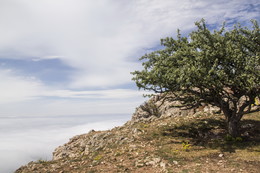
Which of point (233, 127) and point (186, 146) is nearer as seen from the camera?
point (186, 146)

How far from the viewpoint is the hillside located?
14509 millimetres

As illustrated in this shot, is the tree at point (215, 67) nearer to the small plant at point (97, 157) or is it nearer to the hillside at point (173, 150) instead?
the hillside at point (173, 150)

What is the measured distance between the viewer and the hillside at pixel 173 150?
571 inches

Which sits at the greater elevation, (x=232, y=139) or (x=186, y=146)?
(x=186, y=146)

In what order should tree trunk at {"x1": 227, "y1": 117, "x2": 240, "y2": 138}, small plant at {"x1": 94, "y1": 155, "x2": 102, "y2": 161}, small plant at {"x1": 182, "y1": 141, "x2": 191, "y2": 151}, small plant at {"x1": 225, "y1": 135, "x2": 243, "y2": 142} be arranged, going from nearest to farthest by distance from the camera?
small plant at {"x1": 182, "y1": 141, "x2": 191, "y2": 151}
small plant at {"x1": 94, "y1": 155, "x2": 102, "y2": 161}
small plant at {"x1": 225, "y1": 135, "x2": 243, "y2": 142}
tree trunk at {"x1": 227, "y1": 117, "x2": 240, "y2": 138}

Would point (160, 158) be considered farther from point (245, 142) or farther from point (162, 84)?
point (245, 142)

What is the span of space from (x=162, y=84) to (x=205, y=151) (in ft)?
24.6

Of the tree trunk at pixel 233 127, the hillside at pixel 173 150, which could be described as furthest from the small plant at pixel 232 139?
the tree trunk at pixel 233 127

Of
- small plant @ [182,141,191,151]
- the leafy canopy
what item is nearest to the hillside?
small plant @ [182,141,191,151]

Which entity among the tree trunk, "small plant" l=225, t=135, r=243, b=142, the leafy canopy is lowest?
"small plant" l=225, t=135, r=243, b=142

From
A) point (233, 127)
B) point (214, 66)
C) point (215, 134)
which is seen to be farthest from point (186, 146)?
point (214, 66)

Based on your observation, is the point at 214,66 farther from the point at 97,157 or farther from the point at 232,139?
the point at 97,157

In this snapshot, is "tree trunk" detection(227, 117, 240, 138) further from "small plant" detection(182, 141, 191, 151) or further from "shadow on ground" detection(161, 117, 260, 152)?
"small plant" detection(182, 141, 191, 151)

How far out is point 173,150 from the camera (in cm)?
1831
